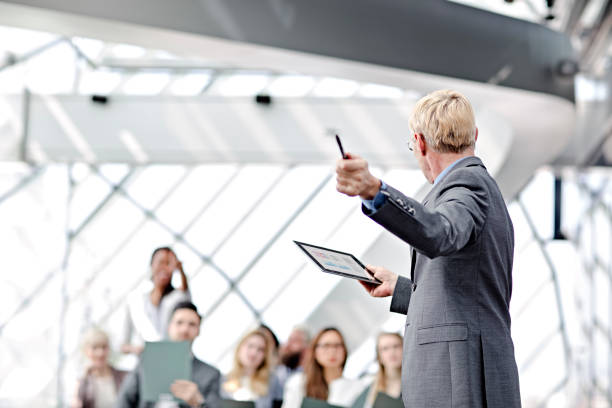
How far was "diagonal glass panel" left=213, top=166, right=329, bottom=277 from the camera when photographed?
1802cm

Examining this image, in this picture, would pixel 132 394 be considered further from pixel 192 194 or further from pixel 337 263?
pixel 192 194

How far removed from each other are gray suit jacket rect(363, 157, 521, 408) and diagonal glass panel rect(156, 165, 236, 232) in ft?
51.8

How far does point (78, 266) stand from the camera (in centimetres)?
1505

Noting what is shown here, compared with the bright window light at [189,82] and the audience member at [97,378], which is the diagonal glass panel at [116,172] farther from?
the audience member at [97,378]

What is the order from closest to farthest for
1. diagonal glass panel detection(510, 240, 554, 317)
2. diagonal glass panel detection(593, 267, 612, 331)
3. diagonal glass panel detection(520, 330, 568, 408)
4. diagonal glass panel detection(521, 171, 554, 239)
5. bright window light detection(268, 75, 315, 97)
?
diagonal glass panel detection(593, 267, 612, 331) → bright window light detection(268, 75, 315, 97) → diagonal glass panel detection(521, 171, 554, 239) → diagonal glass panel detection(510, 240, 554, 317) → diagonal glass panel detection(520, 330, 568, 408)

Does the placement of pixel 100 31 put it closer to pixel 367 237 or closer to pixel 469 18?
pixel 469 18

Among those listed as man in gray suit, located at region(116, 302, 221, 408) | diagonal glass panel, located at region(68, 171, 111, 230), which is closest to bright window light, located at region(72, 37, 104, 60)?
diagonal glass panel, located at region(68, 171, 111, 230)

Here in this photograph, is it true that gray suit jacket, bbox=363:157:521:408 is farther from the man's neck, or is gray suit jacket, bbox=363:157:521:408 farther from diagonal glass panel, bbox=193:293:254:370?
diagonal glass panel, bbox=193:293:254:370

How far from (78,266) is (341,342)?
924 cm

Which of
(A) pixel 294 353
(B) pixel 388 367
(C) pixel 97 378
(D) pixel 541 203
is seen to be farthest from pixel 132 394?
(D) pixel 541 203

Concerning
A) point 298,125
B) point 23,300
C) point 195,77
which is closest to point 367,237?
point 195,77

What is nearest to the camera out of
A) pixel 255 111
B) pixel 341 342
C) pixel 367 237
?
pixel 341 342

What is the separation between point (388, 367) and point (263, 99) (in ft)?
18.2

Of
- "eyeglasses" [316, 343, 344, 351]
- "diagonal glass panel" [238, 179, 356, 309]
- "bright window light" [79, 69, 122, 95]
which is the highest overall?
"bright window light" [79, 69, 122, 95]
